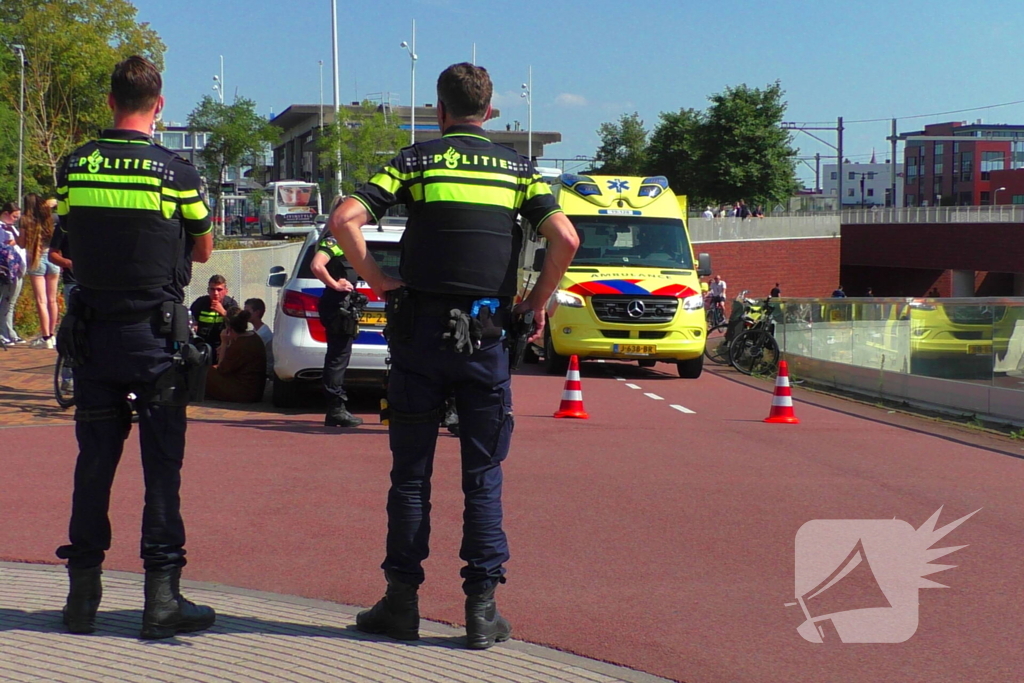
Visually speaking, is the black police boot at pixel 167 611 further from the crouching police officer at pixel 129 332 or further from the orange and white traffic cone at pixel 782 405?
the orange and white traffic cone at pixel 782 405

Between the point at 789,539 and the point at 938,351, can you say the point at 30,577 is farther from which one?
the point at 938,351

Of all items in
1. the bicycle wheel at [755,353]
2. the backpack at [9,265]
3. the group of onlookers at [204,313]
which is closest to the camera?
the group of onlookers at [204,313]

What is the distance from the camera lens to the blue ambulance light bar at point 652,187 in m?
18.4

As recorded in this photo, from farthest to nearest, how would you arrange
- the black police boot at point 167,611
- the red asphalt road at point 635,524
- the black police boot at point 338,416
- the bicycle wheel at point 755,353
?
the bicycle wheel at point 755,353
the black police boot at point 338,416
the red asphalt road at point 635,524
the black police boot at point 167,611

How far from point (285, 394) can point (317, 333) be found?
3.20 ft

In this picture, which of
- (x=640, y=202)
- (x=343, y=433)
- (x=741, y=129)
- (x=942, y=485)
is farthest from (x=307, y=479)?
(x=741, y=129)

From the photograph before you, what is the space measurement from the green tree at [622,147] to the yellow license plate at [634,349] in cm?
6704

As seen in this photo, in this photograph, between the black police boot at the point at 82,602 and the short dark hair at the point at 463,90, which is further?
the short dark hair at the point at 463,90

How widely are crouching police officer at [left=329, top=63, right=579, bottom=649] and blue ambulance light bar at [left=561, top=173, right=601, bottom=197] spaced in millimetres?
Result: 13933

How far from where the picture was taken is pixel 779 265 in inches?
2227

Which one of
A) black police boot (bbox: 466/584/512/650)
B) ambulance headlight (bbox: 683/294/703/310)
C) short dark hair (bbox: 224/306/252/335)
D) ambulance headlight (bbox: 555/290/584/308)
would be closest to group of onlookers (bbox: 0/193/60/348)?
short dark hair (bbox: 224/306/252/335)

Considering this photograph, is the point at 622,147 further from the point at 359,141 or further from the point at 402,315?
the point at 402,315

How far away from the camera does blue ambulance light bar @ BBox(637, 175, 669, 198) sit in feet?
60.3

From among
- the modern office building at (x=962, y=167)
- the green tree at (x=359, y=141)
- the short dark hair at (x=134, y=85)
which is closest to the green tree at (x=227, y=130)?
the green tree at (x=359, y=141)
